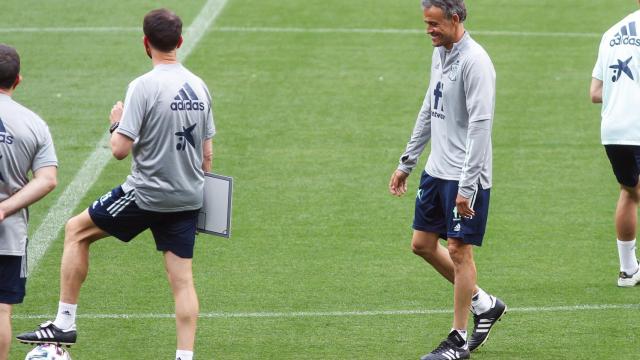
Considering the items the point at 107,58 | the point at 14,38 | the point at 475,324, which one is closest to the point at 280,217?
the point at 475,324

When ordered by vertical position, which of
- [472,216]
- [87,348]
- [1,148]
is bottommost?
[87,348]

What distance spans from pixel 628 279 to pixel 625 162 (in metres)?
0.84

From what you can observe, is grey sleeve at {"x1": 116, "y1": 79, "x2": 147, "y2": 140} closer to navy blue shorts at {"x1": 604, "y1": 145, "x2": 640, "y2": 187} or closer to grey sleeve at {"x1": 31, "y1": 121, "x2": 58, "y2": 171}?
grey sleeve at {"x1": 31, "y1": 121, "x2": 58, "y2": 171}

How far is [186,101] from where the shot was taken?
7184mm

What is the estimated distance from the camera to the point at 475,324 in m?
8.12

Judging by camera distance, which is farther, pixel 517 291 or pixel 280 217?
pixel 280 217

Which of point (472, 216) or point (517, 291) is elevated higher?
point (472, 216)

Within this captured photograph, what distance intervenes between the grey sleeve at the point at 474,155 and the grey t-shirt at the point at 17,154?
89.3 inches

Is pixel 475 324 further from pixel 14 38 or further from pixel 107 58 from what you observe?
pixel 14 38

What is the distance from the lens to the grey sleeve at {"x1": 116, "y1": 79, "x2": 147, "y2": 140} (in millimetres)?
7074

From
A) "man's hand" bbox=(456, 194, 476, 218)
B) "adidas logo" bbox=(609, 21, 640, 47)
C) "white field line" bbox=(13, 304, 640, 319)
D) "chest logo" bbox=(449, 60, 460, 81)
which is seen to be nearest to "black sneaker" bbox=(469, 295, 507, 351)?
"white field line" bbox=(13, 304, 640, 319)

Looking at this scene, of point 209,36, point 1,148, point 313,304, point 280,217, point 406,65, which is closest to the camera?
point 1,148

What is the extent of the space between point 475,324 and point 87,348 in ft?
7.70

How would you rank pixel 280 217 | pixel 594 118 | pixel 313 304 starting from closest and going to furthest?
pixel 313 304 < pixel 280 217 < pixel 594 118
